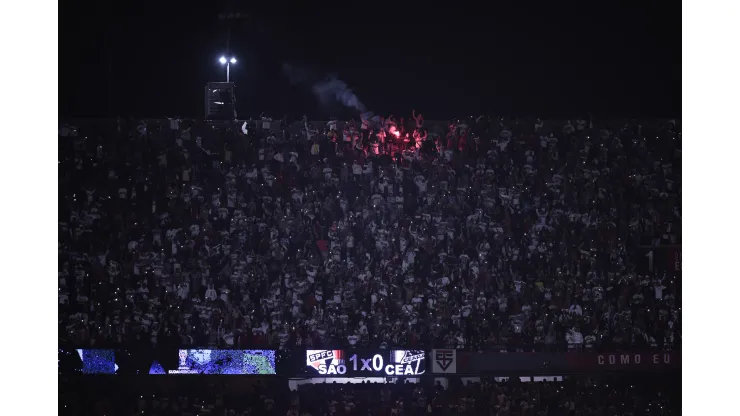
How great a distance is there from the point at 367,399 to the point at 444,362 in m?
1.34

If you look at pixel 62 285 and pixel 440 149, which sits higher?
pixel 440 149

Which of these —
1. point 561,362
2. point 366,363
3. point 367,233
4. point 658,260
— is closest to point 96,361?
point 366,363

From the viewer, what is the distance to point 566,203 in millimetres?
12703

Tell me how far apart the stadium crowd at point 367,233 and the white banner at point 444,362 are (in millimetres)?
316

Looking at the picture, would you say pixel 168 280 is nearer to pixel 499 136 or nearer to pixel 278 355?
pixel 278 355

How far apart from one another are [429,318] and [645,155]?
479 centimetres

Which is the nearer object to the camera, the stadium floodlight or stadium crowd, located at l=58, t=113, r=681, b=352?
stadium crowd, located at l=58, t=113, r=681, b=352

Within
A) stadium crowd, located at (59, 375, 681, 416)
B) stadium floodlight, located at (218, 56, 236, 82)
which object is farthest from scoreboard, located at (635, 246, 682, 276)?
stadium floodlight, located at (218, 56, 236, 82)

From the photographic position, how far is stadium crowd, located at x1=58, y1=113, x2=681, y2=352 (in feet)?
38.9

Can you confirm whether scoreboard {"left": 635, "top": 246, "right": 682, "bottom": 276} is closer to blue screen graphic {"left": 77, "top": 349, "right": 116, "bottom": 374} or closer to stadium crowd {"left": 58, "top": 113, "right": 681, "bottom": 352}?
stadium crowd {"left": 58, "top": 113, "right": 681, "bottom": 352}

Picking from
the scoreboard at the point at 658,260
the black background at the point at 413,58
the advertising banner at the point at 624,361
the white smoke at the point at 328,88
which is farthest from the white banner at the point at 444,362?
the white smoke at the point at 328,88

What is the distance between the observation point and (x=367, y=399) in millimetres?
11172

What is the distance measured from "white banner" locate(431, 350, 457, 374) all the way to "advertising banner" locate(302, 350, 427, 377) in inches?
6.8

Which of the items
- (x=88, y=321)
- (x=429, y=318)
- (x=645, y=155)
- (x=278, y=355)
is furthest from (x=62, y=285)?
(x=645, y=155)
